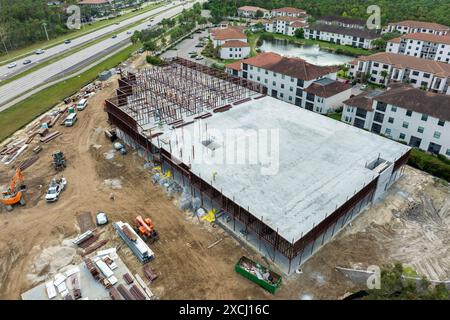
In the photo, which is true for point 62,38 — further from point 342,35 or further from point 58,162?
point 342,35

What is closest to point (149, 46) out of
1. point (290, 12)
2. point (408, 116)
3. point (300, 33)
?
point (300, 33)

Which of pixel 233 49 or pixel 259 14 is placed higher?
pixel 259 14

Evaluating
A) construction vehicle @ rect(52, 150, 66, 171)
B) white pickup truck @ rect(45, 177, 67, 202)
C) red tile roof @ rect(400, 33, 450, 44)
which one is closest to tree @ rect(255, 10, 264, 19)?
red tile roof @ rect(400, 33, 450, 44)

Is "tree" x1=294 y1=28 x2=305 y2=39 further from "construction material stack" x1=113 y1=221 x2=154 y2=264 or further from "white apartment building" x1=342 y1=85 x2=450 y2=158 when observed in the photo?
"construction material stack" x1=113 y1=221 x2=154 y2=264

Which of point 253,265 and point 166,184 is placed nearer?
point 253,265

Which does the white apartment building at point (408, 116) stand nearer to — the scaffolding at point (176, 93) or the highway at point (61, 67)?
the scaffolding at point (176, 93)

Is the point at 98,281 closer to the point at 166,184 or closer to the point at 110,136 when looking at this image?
the point at 166,184

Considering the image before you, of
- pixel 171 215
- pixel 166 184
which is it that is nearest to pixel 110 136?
pixel 166 184
